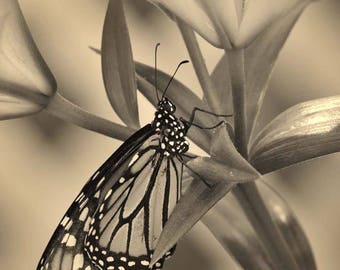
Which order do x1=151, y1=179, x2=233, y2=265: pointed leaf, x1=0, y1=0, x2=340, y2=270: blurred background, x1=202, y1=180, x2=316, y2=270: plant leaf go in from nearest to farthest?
x1=151, y1=179, x2=233, y2=265: pointed leaf → x1=202, y1=180, x2=316, y2=270: plant leaf → x1=0, y1=0, x2=340, y2=270: blurred background

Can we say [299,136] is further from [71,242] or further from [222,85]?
[71,242]

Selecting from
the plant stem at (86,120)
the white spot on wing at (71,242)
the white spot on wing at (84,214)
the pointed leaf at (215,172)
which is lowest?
the white spot on wing at (71,242)

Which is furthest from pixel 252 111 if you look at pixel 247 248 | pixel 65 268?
pixel 65 268

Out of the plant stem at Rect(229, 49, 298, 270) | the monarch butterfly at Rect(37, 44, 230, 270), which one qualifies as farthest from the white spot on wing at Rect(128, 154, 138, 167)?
the plant stem at Rect(229, 49, 298, 270)

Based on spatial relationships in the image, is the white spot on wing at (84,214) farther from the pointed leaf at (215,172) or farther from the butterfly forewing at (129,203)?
the pointed leaf at (215,172)

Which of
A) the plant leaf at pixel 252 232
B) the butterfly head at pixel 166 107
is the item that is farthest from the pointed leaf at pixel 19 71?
the plant leaf at pixel 252 232

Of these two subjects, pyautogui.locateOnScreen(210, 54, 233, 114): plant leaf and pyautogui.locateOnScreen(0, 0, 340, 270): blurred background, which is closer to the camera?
pyautogui.locateOnScreen(210, 54, 233, 114): plant leaf

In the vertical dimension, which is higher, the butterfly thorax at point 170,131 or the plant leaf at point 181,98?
the plant leaf at point 181,98

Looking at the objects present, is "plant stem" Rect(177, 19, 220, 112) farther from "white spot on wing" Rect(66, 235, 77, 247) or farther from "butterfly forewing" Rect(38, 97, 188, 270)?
"white spot on wing" Rect(66, 235, 77, 247)
